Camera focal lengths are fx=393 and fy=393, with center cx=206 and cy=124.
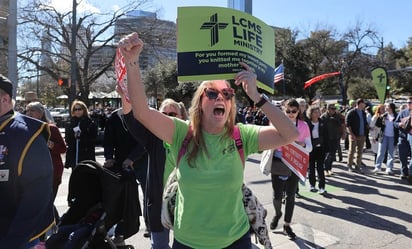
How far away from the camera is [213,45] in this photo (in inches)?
104

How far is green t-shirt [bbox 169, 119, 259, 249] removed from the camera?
2.21 meters

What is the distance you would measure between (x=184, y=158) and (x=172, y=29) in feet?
85.0

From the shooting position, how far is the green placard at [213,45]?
8.45ft

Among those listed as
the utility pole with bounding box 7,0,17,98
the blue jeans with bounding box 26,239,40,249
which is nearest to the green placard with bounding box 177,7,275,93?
the blue jeans with bounding box 26,239,40,249

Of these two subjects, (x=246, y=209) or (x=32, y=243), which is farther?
(x=246, y=209)

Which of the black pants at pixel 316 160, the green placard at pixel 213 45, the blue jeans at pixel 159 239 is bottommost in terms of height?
the blue jeans at pixel 159 239

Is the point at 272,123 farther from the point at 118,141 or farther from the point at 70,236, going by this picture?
the point at 118,141

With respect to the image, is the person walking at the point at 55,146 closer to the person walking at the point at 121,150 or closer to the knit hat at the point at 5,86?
the person walking at the point at 121,150

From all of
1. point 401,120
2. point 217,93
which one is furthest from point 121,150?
point 401,120

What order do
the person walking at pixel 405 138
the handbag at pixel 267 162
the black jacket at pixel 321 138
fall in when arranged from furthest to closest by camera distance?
the person walking at pixel 405 138 < the black jacket at pixel 321 138 < the handbag at pixel 267 162

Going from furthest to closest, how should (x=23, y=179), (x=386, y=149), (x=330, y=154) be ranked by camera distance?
(x=386, y=149), (x=330, y=154), (x=23, y=179)

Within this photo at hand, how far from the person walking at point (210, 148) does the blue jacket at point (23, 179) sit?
0.58 metres

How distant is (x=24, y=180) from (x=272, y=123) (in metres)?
1.40

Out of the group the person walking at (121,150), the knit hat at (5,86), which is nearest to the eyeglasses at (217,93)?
the knit hat at (5,86)
